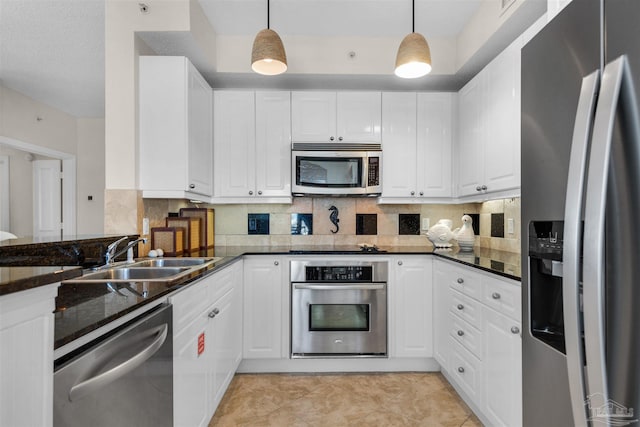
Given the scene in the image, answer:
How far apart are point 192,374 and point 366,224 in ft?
6.64

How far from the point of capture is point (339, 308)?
8.10 feet

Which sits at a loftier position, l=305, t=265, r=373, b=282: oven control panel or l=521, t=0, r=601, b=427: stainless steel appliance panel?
l=521, t=0, r=601, b=427: stainless steel appliance panel

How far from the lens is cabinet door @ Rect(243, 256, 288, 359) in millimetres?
2467

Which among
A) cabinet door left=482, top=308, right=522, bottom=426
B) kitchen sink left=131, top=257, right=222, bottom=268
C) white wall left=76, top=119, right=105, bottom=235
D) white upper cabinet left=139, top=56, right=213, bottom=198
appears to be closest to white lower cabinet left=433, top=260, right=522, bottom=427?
cabinet door left=482, top=308, right=522, bottom=426

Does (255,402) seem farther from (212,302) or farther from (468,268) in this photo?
(468,268)

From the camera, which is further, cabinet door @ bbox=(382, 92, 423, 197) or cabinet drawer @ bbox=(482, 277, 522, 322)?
cabinet door @ bbox=(382, 92, 423, 197)

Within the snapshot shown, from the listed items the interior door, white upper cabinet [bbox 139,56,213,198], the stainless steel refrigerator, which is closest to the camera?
the stainless steel refrigerator

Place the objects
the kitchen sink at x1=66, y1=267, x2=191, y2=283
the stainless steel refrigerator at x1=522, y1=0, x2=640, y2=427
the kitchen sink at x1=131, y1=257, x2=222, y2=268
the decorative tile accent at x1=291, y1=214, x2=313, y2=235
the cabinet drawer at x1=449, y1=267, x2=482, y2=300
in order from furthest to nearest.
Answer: the decorative tile accent at x1=291, y1=214, x2=313, y2=235, the kitchen sink at x1=131, y1=257, x2=222, y2=268, the cabinet drawer at x1=449, y1=267, x2=482, y2=300, the kitchen sink at x1=66, y1=267, x2=191, y2=283, the stainless steel refrigerator at x1=522, y1=0, x2=640, y2=427

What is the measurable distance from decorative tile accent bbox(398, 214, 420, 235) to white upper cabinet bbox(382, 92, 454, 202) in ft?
1.09

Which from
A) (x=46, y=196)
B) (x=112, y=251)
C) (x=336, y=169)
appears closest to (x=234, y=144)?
(x=336, y=169)

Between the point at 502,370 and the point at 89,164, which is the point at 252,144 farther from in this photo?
the point at 89,164

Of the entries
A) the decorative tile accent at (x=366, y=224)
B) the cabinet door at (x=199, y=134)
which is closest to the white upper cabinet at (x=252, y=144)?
the cabinet door at (x=199, y=134)

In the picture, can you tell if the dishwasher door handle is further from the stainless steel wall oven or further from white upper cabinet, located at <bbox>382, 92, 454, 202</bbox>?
white upper cabinet, located at <bbox>382, 92, 454, 202</bbox>

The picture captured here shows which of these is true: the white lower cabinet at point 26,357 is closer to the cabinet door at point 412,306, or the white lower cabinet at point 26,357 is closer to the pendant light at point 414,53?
the pendant light at point 414,53
